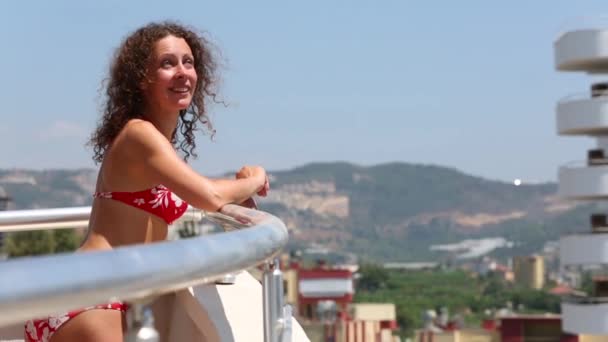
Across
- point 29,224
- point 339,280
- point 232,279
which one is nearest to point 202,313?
point 232,279

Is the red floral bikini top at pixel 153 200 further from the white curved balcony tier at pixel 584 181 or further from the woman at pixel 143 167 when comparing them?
the white curved balcony tier at pixel 584 181

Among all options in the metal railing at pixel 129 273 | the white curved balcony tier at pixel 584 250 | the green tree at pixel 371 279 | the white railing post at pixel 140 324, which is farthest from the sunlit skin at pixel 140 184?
the green tree at pixel 371 279

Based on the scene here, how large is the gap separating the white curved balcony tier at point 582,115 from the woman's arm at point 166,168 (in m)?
50.4

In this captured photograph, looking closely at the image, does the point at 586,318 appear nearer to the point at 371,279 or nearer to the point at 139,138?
the point at 139,138

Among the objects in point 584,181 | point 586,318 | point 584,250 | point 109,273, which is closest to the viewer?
point 109,273

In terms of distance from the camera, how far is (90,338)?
269 cm

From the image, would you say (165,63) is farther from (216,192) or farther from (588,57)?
(588,57)

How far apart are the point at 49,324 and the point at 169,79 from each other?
83 centimetres

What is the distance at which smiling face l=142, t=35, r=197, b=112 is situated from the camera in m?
3.35

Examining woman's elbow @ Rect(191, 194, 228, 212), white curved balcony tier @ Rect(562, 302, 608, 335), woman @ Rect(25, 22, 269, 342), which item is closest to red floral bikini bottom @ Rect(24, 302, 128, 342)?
woman @ Rect(25, 22, 269, 342)

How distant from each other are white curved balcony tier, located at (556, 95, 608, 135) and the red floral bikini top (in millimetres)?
50425

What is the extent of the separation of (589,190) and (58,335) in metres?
51.1

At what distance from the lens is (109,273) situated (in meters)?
1.38

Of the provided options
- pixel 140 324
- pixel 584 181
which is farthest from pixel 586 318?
pixel 140 324
